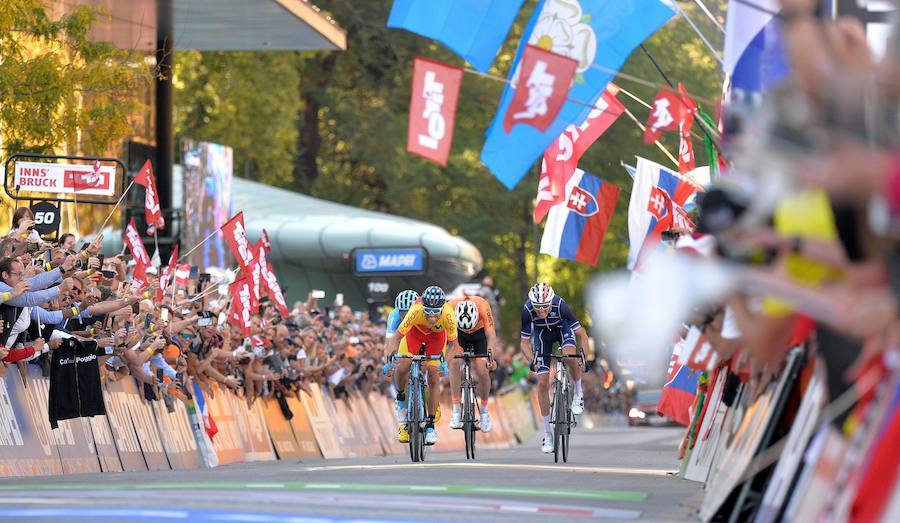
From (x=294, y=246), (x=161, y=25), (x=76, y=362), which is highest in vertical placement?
(x=161, y=25)

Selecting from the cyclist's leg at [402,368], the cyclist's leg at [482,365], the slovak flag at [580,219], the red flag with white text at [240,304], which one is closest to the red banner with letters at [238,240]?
the red flag with white text at [240,304]

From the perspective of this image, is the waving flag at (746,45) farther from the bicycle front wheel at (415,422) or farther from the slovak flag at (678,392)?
the bicycle front wheel at (415,422)

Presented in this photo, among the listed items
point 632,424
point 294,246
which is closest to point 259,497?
point 294,246

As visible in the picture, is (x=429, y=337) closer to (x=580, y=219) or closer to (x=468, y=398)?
(x=468, y=398)

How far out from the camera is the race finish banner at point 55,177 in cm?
2425

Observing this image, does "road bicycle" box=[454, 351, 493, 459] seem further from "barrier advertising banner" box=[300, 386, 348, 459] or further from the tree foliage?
the tree foliage

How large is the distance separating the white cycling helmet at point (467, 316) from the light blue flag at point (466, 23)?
5.59 meters

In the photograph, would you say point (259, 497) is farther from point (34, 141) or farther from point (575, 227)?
point (34, 141)

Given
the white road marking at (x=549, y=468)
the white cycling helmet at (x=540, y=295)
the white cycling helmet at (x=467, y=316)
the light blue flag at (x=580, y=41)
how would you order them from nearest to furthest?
1. the light blue flag at (x=580, y=41)
2. the white road marking at (x=549, y=468)
3. the white cycling helmet at (x=540, y=295)
4. the white cycling helmet at (x=467, y=316)

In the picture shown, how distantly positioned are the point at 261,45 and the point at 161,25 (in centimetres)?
417

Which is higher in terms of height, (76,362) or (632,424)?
(76,362)

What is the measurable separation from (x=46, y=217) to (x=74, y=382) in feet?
15.6

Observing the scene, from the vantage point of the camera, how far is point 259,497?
12.9m

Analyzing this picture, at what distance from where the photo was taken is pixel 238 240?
25.2m
